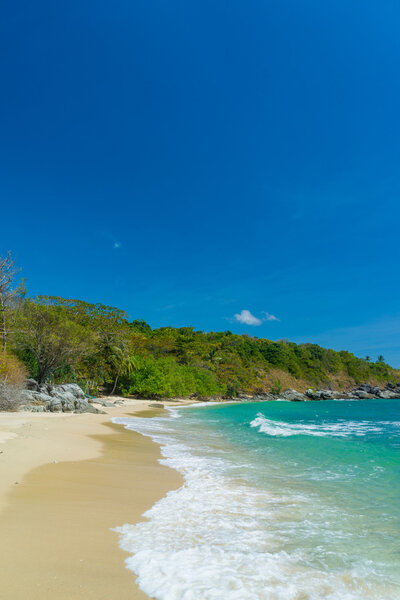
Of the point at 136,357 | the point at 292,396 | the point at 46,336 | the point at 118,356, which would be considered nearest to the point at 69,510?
the point at 46,336

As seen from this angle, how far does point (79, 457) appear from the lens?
8.63m

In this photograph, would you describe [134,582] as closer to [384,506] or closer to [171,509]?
[171,509]

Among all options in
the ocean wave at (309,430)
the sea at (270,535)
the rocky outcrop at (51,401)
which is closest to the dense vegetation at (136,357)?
the rocky outcrop at (51,401)

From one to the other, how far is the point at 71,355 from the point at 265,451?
2191 centimetres

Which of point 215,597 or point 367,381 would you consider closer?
point 215,597

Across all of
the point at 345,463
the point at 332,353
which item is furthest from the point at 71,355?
the point at 332,353

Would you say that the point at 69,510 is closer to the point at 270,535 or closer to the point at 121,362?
the point at 270,535

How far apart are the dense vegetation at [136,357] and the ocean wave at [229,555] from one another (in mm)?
23423

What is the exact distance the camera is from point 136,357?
4547 cm

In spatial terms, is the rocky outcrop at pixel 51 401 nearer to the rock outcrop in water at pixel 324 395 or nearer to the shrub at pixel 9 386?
the shrub at pixel 9 386

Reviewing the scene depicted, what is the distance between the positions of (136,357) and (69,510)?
136ft

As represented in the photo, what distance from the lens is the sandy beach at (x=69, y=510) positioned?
9.71 feet

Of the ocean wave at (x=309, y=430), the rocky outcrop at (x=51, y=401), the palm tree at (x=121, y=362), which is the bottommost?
the ocean wave at (x=309, y=430)

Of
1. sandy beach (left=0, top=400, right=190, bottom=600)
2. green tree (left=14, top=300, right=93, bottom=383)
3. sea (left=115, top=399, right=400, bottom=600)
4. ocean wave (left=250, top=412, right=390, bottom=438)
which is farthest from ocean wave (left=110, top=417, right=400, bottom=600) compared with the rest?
green tree (left=14, top=300, right=93, bottom=383)
